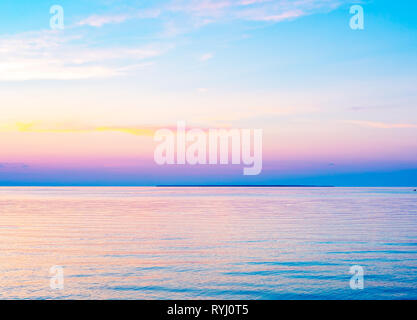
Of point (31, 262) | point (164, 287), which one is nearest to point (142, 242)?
point (31, 262)

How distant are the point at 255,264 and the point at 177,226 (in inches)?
713

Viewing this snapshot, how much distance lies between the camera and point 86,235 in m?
32.3

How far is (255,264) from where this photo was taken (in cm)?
2134
